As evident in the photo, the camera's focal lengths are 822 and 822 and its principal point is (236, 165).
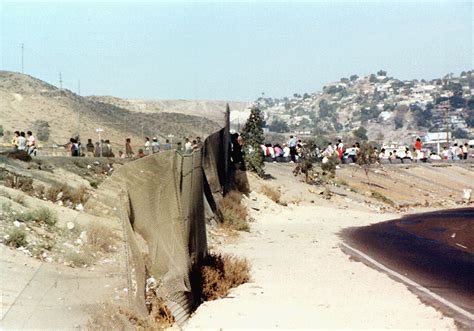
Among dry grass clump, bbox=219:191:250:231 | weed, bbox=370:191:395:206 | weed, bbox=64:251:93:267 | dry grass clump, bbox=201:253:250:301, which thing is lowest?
weed, bbox=370:191:395:206

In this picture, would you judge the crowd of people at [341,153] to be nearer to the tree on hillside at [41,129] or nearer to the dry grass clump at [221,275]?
the tree on hillside at [41,129]

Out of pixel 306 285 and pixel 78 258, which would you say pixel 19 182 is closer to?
pixel 78 258

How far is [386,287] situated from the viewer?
45.9 feet

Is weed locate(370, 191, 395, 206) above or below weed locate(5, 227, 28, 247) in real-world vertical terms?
below

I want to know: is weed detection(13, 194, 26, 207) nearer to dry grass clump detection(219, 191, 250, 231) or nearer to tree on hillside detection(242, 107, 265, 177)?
dry grass clump detection(219, 191, 250, 231)

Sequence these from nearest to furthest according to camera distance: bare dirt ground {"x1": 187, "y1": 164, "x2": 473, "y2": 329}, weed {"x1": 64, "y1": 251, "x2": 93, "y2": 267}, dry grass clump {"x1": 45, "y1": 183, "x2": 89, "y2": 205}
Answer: bare dirt ground {"x1": 187, "y1": 164, "x2": 473, "y2": 329} → weed {"x1": 64, "y1": 251, "x2": 93, "y2": 267} → dry grass clump {"x1": 45, "y1": 183, "x2": 89, "y2": 205}

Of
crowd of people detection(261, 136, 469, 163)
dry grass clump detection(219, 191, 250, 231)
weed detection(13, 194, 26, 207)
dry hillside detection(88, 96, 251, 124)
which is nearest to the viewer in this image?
weed detection(13, 194, 26, 207)

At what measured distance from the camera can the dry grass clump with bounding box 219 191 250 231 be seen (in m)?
22.5

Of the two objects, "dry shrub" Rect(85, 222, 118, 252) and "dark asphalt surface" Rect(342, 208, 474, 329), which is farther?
A: "dark asphalt surface" Rect(342, 208, 474, 329)

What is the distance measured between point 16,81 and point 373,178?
56.2 metres

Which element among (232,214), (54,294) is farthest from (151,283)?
(232,214)

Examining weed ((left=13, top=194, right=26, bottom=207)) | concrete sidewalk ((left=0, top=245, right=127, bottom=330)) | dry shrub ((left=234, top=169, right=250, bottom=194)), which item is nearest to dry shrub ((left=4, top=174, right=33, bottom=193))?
weed ((left=13, top=194, right=26, bottom=207))

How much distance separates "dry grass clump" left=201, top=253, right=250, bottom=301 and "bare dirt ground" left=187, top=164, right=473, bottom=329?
0.19 m

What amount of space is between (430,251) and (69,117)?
210 ft
